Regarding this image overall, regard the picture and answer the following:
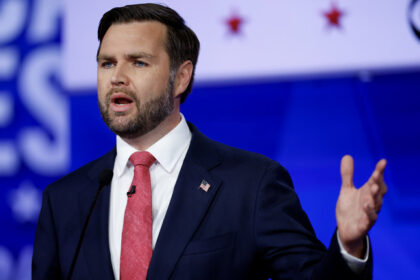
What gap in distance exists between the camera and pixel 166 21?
6.73 feet

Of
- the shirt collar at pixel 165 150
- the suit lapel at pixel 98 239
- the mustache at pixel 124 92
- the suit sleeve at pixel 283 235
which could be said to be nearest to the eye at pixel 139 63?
the mustache at pixel 124 92

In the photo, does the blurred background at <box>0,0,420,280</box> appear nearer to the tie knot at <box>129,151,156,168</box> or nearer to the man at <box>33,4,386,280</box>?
the man at <box>33,4,386,280</box>

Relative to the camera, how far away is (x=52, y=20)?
3348mm

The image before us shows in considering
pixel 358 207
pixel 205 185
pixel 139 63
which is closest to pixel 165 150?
pixel 205 185

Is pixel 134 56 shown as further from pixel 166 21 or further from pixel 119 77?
pixel 166 21

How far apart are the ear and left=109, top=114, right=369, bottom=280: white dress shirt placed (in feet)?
0.49

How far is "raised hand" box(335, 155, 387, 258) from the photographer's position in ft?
4.49

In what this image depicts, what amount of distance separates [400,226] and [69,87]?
1886 mm

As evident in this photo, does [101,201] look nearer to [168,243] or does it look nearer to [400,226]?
[168,243]

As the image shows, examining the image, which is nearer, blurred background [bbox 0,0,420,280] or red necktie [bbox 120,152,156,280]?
red necktie [bbox 120,152,156,280]

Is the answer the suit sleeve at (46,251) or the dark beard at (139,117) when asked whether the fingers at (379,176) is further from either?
the suit sleeve at (46,251)

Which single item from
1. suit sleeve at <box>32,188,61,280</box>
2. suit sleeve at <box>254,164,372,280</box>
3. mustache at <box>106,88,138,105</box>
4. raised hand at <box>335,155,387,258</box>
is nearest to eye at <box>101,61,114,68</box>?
mustache at <box>106,88,138,105</box>

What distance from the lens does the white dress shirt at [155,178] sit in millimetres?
1806

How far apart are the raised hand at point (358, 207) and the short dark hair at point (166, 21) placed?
83cm
